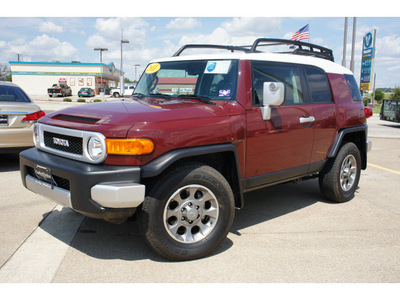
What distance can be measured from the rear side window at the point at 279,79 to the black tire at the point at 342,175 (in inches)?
46.1

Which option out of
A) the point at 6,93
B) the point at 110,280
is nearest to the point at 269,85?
the point at 110,280

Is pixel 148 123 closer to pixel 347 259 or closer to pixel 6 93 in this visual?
pixel 347 259

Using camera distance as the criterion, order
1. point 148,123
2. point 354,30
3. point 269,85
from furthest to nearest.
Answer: point 354,30 < point 269,85 < point 148,123

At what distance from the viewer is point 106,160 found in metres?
2.95

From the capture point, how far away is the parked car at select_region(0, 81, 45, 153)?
6.38 meters

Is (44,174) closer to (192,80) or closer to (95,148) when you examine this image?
(95,148)

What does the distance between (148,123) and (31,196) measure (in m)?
3.00

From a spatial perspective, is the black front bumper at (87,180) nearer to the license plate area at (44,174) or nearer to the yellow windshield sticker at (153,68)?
the license plate area at (44,174)

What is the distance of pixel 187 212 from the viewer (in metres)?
3.27

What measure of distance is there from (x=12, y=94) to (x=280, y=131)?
5.30 m

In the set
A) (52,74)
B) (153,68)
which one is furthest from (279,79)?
(52,74)

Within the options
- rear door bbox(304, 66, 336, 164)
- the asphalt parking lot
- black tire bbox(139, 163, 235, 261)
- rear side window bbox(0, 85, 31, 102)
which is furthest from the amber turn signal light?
rear side window bbox(0, 85, 31, 102)

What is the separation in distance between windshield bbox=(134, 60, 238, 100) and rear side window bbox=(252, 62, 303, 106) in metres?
0.27

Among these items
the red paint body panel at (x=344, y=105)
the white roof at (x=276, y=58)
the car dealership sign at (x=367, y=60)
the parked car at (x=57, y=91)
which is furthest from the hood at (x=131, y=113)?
the parked car at (x=57, y=91)
